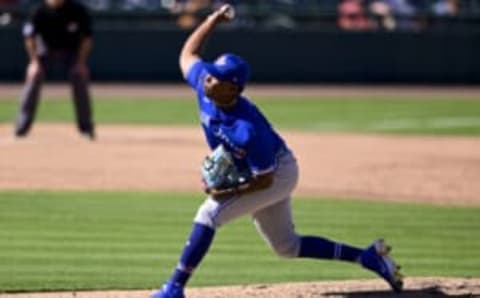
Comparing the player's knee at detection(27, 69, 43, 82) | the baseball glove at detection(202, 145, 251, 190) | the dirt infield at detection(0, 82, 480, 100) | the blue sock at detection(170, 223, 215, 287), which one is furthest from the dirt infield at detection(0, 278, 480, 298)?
the dirt infield at detection(0, 82, 480, 100)

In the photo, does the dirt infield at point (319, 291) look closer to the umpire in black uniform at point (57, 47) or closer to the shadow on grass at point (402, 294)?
the shadow on grass at point (402, 294)

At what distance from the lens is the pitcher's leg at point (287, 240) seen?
8602 mm

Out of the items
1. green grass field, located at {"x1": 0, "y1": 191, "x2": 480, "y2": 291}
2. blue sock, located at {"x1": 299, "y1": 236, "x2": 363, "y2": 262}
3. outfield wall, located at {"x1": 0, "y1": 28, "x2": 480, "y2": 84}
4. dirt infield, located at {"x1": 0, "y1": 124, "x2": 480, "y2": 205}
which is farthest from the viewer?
outfield wall, located at {"x1": 0, "y1": 28, "x2": 480, "y2": 84}

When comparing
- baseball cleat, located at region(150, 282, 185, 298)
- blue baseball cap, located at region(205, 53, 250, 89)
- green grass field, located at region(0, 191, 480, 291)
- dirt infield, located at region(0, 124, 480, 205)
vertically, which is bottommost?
dirt infield, located at region(0, 124, 480, 205)

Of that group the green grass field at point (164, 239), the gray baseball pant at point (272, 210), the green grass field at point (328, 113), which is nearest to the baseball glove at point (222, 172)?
the gray baseball pant at point (272, 210)

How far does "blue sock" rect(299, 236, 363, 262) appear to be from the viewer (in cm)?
877

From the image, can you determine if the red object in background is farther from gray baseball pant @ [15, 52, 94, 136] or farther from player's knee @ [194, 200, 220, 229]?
player's knee @ [194, 200, 220, 229]


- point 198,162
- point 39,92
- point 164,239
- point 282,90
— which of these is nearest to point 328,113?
→ point 282,90

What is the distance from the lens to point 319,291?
8914mm

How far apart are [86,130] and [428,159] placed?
444 centimetres

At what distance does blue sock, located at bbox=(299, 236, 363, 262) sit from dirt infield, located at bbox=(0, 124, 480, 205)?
534 centimetres

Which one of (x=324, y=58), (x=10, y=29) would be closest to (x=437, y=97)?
(x=324, y=58)

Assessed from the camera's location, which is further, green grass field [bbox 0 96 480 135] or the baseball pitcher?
green grass field [bbox 0 96 480 135]

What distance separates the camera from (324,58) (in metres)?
29.0
